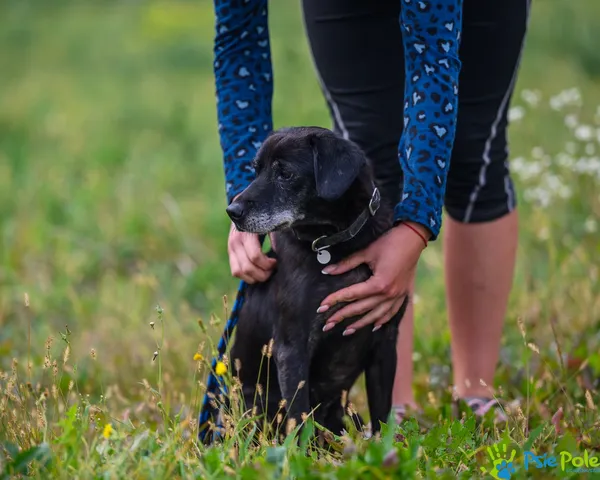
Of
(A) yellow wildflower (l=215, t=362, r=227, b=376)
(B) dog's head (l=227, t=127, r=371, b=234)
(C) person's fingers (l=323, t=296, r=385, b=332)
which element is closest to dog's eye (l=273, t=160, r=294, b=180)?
(B) dog's head (l=227, t=127, r=371, b=234)

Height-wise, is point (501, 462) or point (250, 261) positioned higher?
point (250, 261)

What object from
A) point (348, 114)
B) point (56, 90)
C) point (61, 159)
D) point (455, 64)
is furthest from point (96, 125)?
point (455, 64)

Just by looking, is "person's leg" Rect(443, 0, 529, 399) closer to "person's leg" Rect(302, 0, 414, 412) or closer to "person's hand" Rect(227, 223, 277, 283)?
"person's leg" Rect(302, 0, 414, 412)

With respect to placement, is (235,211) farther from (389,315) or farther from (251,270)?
(389,315)

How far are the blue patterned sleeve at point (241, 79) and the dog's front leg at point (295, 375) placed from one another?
1.79ft

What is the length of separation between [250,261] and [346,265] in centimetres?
30

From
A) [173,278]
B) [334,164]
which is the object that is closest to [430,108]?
[334,164]

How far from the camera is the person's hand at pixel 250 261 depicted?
2707 mm

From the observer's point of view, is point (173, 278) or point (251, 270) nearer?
point (251, 270)

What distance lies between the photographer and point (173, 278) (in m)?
5.16

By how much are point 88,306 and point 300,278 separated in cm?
234

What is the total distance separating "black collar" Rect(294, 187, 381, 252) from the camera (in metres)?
2.60

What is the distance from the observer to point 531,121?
606 centimetres

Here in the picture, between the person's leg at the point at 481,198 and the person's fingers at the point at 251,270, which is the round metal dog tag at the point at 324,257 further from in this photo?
the person's leg at the point at 481,198
